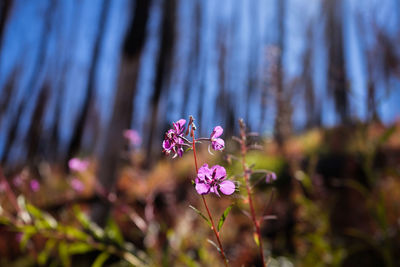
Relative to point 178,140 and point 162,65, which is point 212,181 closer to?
point 178,140

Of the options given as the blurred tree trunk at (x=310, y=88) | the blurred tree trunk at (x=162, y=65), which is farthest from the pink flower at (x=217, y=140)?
the blurred tree trunk at (x=310, y=88)

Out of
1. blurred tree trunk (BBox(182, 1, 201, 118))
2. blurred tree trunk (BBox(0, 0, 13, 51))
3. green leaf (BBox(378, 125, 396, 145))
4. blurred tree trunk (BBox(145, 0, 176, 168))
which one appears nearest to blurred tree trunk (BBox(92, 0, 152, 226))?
blurred tree trunk (BBox(0, 0, 13, 51))

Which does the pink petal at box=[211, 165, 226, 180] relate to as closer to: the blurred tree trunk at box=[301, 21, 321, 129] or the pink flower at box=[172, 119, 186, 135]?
the pink flower at box=[172, 119, 186, 135]

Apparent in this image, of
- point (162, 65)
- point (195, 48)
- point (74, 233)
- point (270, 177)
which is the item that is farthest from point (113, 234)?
point (195, 48)

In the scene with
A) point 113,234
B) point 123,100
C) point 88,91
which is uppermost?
point 88,91

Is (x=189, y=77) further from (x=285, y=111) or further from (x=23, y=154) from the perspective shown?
(x=285, y=111)
